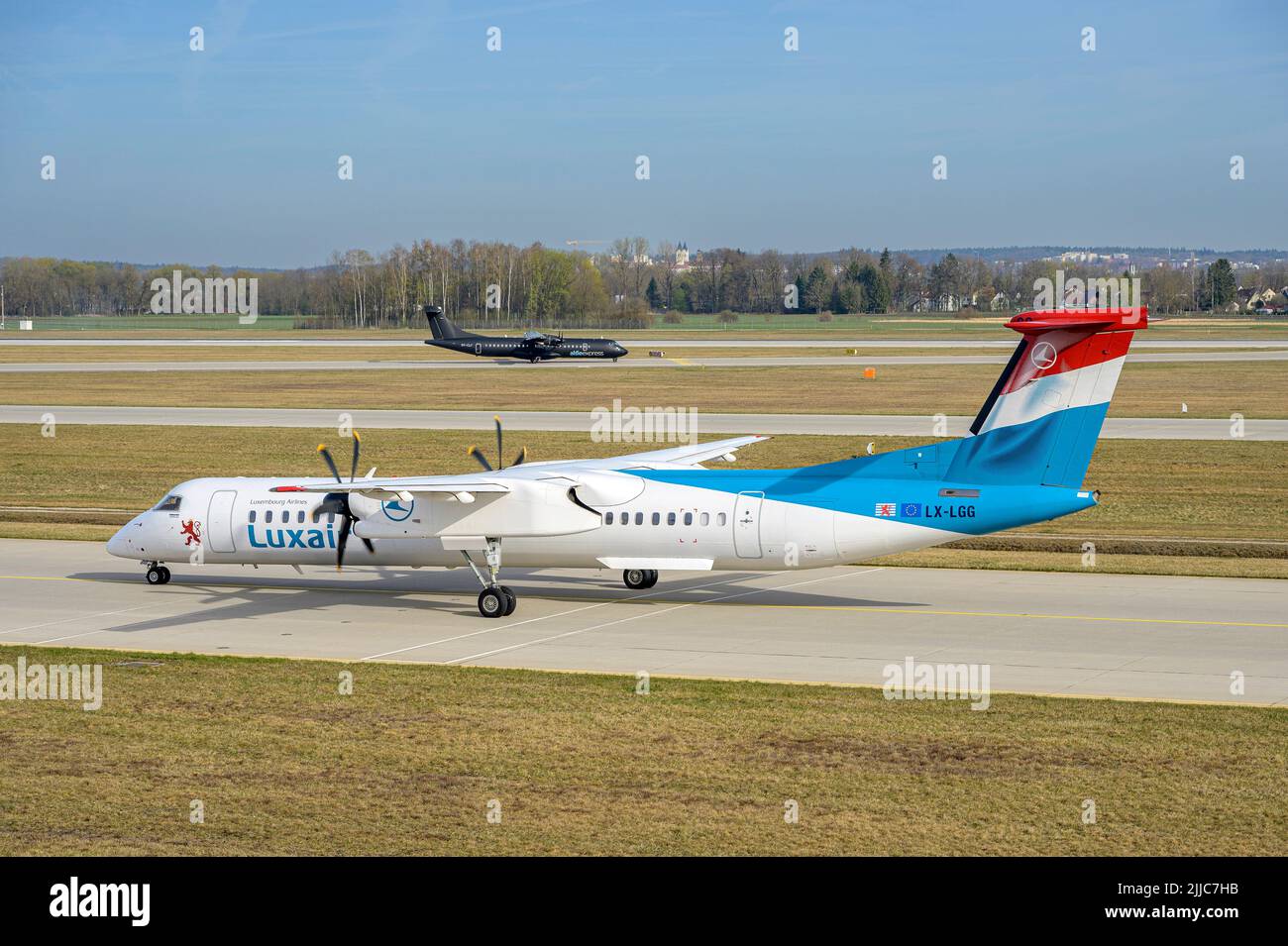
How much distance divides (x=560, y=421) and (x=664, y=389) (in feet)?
62.1

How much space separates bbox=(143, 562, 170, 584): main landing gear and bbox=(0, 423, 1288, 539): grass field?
12.8 m

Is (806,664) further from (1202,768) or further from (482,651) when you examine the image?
(1202,768)

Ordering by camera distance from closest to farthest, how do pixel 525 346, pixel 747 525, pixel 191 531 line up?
1. pixel 747 525
2. pixel 191 531
3. pixel 525 346

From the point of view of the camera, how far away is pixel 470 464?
49969 millimetres

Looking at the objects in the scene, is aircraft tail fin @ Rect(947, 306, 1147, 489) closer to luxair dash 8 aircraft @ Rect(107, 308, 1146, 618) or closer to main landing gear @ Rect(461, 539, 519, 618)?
luxair dash 8 aircraft @ Rect(107, 308, 1146, 618)

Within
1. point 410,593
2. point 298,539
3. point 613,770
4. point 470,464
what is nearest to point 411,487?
point 298,539

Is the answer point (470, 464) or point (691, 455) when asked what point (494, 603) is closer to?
point (691, 455)

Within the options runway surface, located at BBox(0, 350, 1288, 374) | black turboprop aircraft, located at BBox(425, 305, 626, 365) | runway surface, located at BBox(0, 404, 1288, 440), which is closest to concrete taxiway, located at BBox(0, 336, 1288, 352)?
runway surface, located at BBox(0, 350, 1288, 374)

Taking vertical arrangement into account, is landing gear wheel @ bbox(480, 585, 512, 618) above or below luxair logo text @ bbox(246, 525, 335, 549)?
below

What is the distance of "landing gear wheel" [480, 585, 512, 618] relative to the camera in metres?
27.8

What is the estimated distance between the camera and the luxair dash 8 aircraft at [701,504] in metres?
24.6
